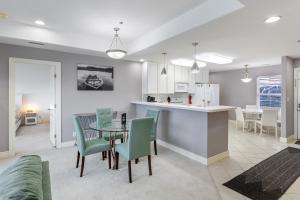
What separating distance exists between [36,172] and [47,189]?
14 cm

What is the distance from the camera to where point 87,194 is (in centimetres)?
228

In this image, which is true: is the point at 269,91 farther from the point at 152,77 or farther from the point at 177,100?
the point at 152,77

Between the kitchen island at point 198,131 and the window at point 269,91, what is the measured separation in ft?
14.4

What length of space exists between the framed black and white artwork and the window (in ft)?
19.3

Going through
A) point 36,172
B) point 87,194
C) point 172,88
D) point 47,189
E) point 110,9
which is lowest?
point 87,194

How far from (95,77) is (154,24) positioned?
2.26 meters

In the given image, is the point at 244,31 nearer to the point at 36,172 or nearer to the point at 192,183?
the point at 192,183

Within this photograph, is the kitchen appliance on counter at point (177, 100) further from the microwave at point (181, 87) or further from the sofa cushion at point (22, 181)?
the sofa cushion at point (22, 181)

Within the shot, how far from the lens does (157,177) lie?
9.02 feet

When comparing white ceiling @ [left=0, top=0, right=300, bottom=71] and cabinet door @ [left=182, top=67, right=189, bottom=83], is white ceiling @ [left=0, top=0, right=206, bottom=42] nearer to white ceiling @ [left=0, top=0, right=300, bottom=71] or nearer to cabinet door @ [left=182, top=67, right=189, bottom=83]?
white ceiling @ [left=0, top=0, right=300, bottom=71]

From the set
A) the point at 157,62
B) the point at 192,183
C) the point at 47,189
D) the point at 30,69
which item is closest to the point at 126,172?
the point at 192,183

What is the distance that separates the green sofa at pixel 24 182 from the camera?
0.79 m

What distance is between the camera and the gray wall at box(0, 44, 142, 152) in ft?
11.9

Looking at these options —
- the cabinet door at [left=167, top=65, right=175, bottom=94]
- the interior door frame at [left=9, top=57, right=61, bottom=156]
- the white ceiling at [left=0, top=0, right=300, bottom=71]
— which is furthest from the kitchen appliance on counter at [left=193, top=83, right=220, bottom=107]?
the interior door frame at [left=9, top=57, right=61, bottom=156]
